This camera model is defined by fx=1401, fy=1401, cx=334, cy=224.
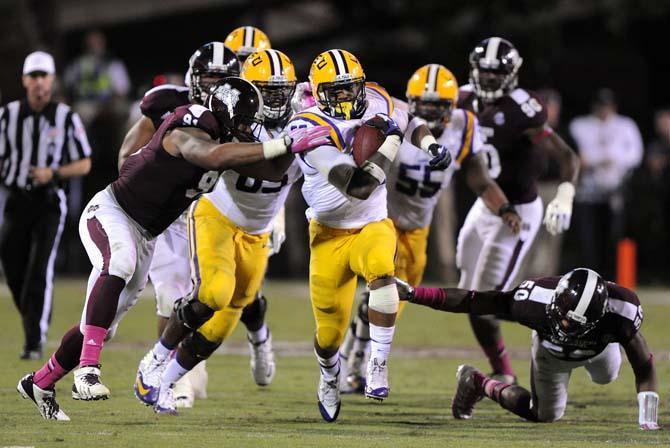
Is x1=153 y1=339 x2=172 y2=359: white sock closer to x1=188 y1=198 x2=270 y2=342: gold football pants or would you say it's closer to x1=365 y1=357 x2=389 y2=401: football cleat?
x1=188 y1=198 x2=270 y2=342: gold football pants

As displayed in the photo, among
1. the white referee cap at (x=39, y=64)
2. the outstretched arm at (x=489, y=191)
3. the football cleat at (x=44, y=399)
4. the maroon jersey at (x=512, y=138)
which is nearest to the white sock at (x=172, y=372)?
the football cleat at (x=44, y=399)

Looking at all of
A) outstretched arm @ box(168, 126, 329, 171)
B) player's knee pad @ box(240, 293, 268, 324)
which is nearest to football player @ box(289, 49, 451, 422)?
outstretched arm @ box(168, 126, 329, 171)

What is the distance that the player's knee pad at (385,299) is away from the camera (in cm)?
704

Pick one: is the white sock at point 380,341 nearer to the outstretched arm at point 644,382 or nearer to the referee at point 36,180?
the outstretched arm at point 644,382

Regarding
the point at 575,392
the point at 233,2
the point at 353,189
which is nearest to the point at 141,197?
the point at 353,189

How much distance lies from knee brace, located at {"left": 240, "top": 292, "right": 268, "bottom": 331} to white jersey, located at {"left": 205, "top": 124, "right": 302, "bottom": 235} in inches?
30.3

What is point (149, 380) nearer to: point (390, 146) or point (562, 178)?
point (390, 146)

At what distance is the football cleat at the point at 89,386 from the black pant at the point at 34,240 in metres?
3.29

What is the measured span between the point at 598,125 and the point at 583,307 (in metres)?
8.96

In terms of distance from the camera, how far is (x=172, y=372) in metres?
7.52

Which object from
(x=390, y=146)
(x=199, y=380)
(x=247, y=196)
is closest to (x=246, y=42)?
(x=247, y=196)

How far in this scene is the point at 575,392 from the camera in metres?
8.76

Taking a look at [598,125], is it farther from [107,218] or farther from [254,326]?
[107,218]

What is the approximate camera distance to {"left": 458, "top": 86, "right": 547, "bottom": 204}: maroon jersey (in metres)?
8.90
